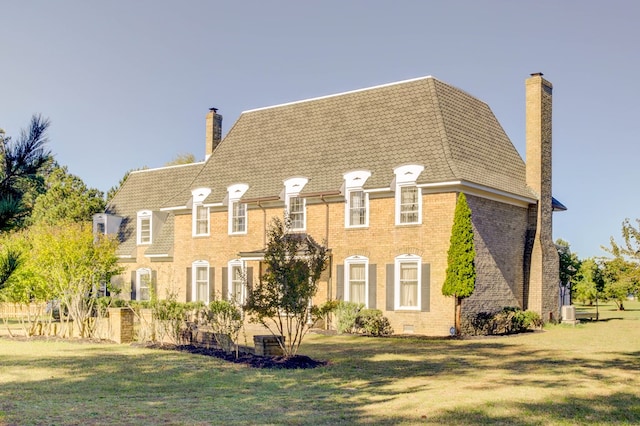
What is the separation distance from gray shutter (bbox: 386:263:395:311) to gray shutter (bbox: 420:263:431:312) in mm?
1250

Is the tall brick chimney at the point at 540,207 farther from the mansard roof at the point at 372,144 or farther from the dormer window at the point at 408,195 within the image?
the dormer window at the point at 408,195

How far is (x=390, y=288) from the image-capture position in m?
26.6

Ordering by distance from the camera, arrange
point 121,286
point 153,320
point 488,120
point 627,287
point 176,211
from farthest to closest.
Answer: point 121,286, point 176,211, point 488,120, point 153,320, point 627,287

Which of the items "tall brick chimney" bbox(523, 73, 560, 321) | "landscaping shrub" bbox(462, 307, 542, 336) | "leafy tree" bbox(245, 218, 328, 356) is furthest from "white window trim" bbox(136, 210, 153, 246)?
"leafy tree" bbox(245, 218, 328, 356)

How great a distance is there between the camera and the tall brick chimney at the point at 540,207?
97.1ft

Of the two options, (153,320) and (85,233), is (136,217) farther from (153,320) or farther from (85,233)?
(153,320)

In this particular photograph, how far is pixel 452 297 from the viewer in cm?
2506

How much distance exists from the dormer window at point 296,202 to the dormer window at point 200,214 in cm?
514

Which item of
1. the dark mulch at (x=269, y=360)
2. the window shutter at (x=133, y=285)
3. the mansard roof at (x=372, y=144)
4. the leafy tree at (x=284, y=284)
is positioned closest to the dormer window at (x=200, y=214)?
the mansard roof at (x=372, y=144)

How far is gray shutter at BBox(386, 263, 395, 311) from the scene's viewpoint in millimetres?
26531

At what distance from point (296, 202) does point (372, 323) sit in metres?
6.79

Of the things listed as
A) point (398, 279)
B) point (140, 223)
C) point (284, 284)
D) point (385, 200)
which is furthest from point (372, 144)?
point (140, 223)

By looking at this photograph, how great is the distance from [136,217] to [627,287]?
99.1 feet

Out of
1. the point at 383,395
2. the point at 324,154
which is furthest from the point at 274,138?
the point at 383,395
